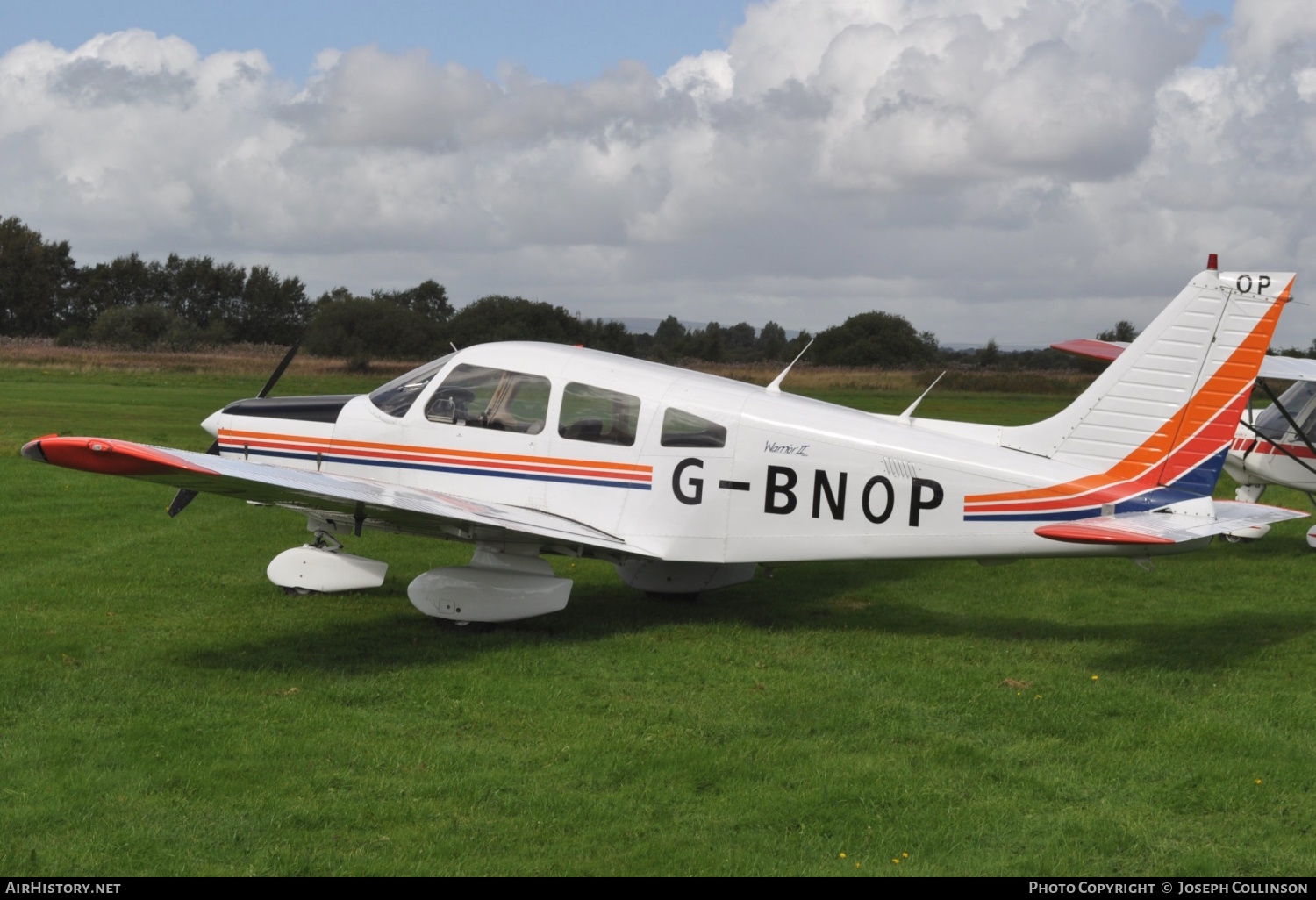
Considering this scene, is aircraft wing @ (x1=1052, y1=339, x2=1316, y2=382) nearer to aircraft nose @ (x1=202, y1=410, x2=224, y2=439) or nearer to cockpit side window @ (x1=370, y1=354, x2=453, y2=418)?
cockpit side window @ (x1=370, y1=354, x2=453, y2=418)

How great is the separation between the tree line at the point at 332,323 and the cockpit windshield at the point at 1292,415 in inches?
622

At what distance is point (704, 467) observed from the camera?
28.8ft

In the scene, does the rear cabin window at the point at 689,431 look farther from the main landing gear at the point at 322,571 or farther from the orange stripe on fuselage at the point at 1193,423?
the main landing gear at the point at 322,571

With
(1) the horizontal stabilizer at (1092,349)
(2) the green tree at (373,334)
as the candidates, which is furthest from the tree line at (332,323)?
(1) the horizontal stabilizer at (1092,349)

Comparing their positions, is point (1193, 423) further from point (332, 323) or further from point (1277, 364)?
point (332, 323)

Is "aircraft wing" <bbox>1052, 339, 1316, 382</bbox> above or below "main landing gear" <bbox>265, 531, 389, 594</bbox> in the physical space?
above

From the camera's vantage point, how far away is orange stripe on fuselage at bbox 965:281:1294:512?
810 centimetres

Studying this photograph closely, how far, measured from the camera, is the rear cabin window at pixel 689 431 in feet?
28.9

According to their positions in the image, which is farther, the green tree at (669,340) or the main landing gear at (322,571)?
the green tree at (669,340)

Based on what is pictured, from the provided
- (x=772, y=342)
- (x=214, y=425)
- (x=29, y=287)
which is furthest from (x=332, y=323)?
(x=29, y=287)

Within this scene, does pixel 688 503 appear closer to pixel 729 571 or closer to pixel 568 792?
pixel 729 571

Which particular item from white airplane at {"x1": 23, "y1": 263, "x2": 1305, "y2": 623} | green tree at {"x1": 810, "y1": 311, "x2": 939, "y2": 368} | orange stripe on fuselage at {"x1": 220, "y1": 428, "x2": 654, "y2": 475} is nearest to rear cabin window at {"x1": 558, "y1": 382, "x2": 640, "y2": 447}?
white airplane at {"x1": 23, "y1": 263, "x2": 1305, "y2": 623}

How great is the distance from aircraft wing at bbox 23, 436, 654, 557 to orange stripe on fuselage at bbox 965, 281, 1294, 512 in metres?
2.93

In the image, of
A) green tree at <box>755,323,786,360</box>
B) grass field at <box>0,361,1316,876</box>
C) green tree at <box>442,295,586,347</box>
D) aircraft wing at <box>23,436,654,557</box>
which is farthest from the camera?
green tree at <box>755,323,786,360</box>
